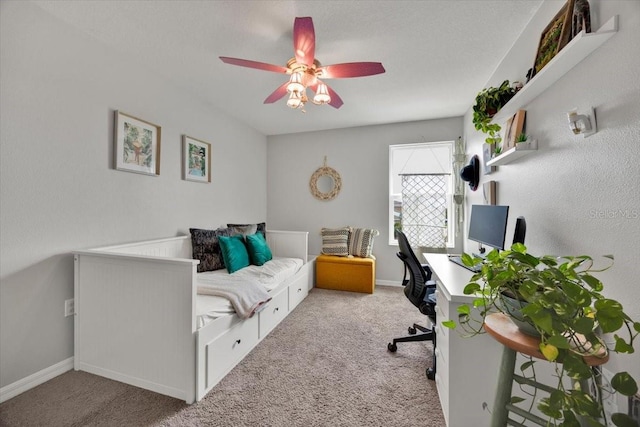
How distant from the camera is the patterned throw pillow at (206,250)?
8.61ft

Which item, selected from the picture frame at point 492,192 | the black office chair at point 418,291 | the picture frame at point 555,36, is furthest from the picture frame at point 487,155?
the black office chair at point 418,291

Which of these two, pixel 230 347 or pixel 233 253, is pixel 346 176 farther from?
pixel 230 347

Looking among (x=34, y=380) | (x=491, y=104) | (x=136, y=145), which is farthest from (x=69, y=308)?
(x=491, y=104)

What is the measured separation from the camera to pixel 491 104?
6.07 feet

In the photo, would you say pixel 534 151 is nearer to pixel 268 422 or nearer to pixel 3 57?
pixel 268 422

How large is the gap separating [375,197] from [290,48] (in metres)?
2.47

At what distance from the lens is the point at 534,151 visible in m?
1.57

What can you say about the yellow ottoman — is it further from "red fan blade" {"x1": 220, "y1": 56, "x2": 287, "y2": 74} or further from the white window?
"red fan blade" {"x1": 220, "y1": 56, "x2": 287, "y2": 74}

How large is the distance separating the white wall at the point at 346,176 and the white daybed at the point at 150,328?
2504 millimetres

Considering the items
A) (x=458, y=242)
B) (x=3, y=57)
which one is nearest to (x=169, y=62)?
(x=3, y=57)

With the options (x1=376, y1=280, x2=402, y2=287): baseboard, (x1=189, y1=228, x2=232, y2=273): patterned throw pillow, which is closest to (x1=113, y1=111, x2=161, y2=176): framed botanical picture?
(x1=189, y1=228, x2=232, y2=273): patterned throw pillow

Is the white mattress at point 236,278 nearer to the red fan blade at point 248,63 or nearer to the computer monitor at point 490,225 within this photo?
the red fan blade at point 248,63

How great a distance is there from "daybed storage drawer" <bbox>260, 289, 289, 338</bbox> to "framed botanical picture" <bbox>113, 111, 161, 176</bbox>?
1.66 metres

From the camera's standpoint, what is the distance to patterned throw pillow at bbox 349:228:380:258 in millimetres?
3756
